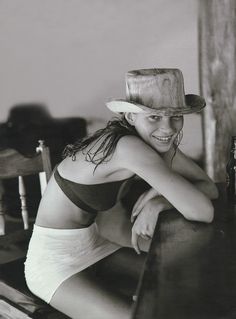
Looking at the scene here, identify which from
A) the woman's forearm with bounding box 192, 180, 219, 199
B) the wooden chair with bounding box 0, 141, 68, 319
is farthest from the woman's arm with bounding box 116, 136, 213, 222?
the wooden chair with bounding box 0, 141, 68, 319

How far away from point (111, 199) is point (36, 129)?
124cm

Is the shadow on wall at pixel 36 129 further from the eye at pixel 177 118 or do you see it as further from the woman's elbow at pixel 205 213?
the woman's elbow at pixel 205 213

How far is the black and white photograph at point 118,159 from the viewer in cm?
119

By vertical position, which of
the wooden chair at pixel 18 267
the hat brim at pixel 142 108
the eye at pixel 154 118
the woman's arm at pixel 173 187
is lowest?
the wooden chair at pixel 18 267

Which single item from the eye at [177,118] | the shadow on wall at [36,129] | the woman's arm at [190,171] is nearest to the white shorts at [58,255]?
the woman's arm at [190,171]

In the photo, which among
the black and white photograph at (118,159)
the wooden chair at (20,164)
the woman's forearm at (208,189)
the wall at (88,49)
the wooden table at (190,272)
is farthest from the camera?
the wall at (88,49)

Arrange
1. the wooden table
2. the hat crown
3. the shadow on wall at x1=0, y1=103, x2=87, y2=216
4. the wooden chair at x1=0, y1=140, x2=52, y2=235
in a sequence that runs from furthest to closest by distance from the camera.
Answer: the shadow on wall at x1=0, y1=103, x2=87, y2=216, the wooden chair at x1=0, y1=140, x2=52, y2=235, the hat crown, the wooden table

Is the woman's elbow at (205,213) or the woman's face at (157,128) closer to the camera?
the woman's elbow at (205,213)

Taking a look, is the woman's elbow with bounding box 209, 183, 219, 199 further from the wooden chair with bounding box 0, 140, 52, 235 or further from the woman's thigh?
the wooden chair with bounding box 0, 140, 52, 235

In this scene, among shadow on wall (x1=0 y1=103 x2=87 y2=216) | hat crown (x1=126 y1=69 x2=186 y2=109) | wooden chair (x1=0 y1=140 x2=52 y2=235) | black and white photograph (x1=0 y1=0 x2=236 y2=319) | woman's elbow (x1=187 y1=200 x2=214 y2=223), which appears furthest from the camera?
shadow on wall (x1=0 y1=103 x2=87 y2=216)

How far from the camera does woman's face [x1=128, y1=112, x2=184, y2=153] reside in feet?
4.78

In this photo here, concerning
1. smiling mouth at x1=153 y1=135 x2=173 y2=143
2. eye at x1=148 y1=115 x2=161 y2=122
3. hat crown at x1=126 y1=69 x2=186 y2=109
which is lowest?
smiling mouth at x1=153 y1=135 x2=173 y2=143

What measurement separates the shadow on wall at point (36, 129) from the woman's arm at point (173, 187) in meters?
1.30

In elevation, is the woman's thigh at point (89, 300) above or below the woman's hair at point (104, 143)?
below
